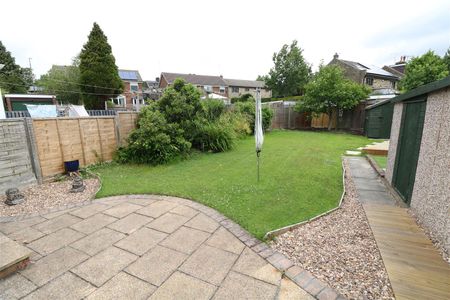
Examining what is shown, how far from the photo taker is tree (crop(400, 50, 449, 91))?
647 inches

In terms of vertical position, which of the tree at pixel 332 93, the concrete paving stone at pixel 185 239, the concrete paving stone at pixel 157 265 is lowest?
the concrete paving stone at pixel 185 239

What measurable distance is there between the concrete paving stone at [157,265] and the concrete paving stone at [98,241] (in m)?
0.58

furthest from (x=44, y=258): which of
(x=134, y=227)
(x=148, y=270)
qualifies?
(x=148, y=270)

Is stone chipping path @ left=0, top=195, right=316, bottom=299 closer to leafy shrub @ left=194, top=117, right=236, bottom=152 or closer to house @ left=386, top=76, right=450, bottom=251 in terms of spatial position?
house @ left=386, top=76, right=450, bottom=251

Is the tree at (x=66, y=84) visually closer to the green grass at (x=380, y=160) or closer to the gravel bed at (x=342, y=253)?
the green grass at (x=380, y=160)

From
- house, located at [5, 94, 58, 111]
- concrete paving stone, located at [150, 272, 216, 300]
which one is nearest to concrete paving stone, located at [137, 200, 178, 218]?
concrete paving stone, located at [150, 272, 216, 300]

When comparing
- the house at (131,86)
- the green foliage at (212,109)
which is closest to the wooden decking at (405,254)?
the green foliage at (212,109)

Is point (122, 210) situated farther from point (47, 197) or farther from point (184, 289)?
point (184, 289)

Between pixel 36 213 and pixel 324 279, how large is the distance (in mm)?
4250

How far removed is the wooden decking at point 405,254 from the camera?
1749mm

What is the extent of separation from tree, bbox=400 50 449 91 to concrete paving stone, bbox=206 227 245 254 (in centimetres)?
2173

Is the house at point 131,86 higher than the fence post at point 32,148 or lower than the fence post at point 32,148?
higher

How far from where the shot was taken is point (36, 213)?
11.0 ft

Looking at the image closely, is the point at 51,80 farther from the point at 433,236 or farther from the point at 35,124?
the point at 433,236
